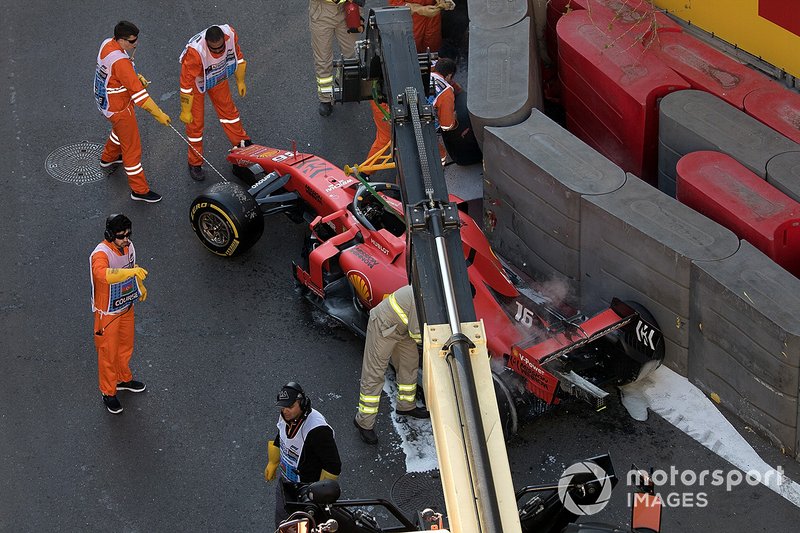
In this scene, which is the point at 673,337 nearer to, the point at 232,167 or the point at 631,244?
the point at 631,244

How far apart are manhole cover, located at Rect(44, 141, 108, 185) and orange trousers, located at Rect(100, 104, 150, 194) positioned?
50 cm

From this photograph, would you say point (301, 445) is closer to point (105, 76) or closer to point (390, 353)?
point (390, 353)

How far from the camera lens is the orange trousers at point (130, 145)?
10984 mm

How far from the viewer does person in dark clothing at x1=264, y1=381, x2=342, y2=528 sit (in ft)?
24.2

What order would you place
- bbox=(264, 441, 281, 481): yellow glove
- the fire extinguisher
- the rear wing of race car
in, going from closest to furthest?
1. bbox=(264, 441, 281, 481): yellow glove
2. the rear wing of race car
3. the fire extinguisher

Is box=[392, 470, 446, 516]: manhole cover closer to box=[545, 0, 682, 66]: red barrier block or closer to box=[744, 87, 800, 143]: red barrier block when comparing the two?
box=[744, 87, 800, 143]: red barrier block

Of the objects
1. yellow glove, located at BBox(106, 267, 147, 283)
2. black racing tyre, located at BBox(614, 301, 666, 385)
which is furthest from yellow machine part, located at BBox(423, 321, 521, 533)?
yellow glove, located at BBox(106, 267, 147, 283)

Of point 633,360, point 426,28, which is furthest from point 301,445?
point 426,28

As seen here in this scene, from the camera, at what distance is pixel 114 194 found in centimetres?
1148

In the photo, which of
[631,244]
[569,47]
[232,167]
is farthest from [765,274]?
[232,167]

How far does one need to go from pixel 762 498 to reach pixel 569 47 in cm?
480

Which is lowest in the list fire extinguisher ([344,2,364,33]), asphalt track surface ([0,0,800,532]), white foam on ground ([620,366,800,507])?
white foam on ground ([620,366,800,507])

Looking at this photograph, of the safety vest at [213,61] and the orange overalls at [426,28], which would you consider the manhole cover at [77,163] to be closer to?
the safety vest at [213,61]

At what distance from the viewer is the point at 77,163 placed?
11898 mm
